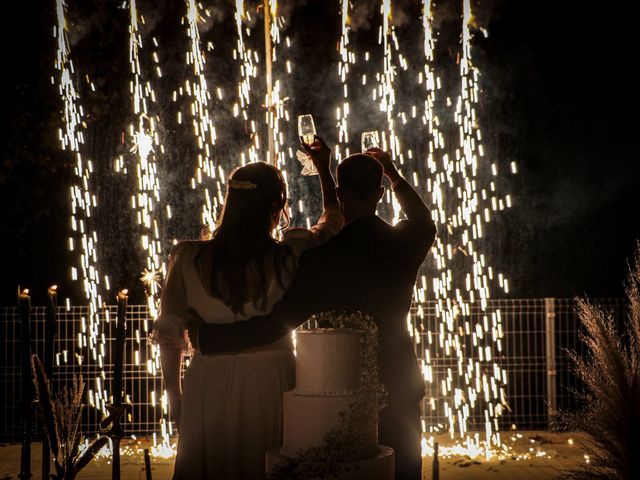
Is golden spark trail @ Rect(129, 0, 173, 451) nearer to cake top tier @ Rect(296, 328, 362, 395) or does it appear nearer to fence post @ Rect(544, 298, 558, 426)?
fence post @ Rect(544, 298, 558, 426)

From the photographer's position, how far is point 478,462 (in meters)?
6.57

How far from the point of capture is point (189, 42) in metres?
9.88

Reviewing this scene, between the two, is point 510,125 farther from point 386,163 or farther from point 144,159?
point 386,163

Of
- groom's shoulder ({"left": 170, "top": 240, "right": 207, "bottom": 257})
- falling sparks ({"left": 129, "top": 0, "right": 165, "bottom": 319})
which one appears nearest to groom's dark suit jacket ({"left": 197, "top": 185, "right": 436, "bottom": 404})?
groom's shoulder ({"left": 170, "top": 240, "right": 207, "bottom": 257})

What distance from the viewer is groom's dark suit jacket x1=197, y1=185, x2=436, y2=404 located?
8.98 feet

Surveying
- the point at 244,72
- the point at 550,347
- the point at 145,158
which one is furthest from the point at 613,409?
the point at 145,158

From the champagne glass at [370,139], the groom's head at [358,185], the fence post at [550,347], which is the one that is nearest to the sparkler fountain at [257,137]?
the fence post at [550,347]

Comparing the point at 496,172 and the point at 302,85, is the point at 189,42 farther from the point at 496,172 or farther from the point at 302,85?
the point at 496,172

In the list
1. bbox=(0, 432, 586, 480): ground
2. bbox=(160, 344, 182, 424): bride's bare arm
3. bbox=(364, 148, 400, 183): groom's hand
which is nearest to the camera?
bbox=(160, 344, 182, 424): bride's bare arm

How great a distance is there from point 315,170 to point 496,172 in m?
11.4

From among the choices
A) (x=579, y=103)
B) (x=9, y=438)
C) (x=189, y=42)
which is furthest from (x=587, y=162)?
(x=9, y=438)

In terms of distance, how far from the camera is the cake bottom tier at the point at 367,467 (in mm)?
2480

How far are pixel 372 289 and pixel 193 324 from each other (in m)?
0.62

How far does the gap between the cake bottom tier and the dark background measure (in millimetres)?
7291
